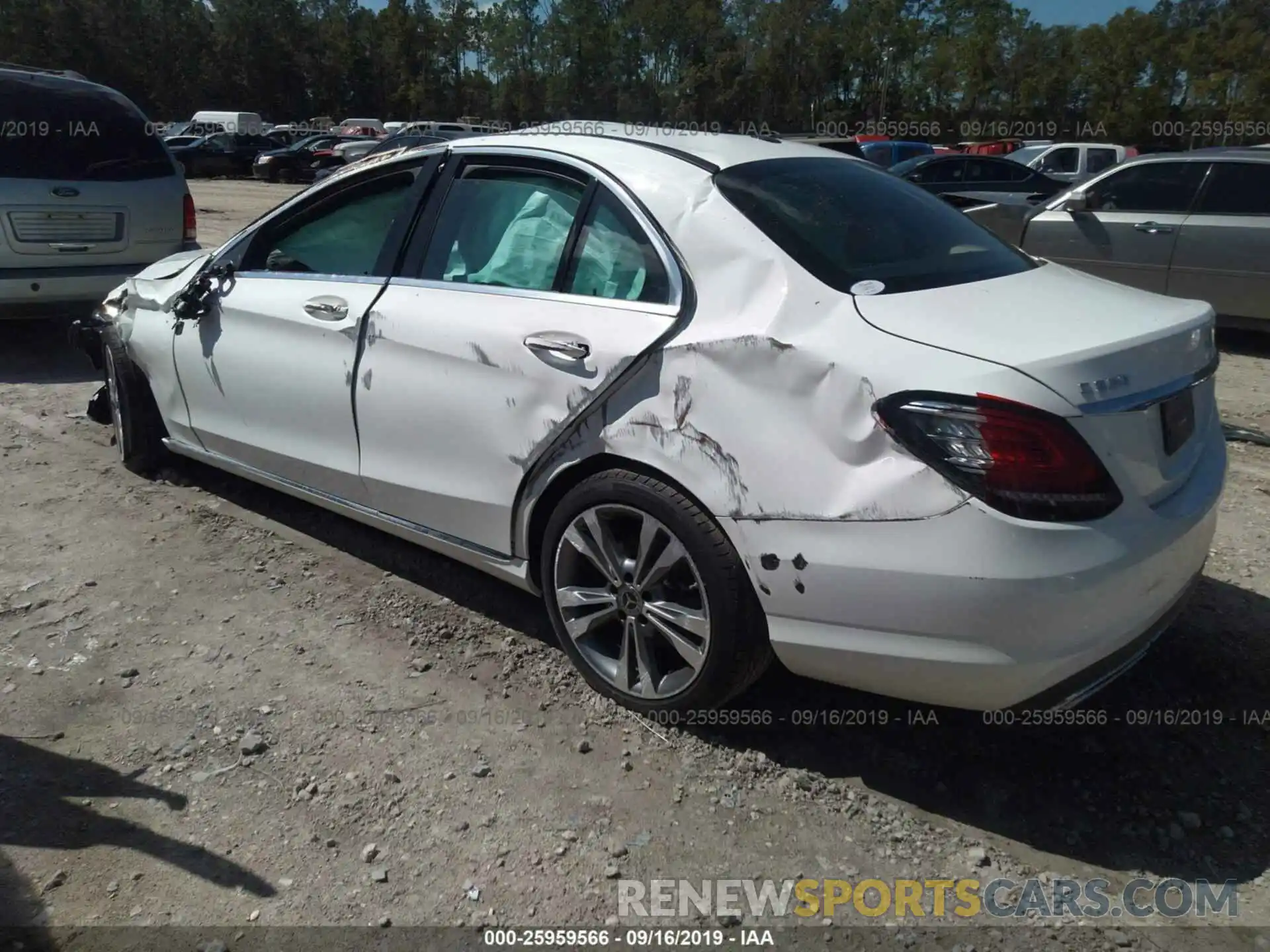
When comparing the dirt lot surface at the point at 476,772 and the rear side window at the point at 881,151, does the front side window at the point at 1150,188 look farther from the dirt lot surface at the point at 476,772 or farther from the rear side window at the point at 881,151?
the rear side window at the point at 881,151

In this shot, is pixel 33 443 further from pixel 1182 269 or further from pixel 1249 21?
pixel 1249 21

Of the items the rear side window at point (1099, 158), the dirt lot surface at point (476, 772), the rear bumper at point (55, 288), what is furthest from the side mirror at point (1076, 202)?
the rear side window at point (1099, 158)

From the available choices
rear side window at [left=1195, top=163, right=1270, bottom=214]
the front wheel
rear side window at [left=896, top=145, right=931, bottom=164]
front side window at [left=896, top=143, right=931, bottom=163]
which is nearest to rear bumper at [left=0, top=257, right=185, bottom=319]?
the front wheel

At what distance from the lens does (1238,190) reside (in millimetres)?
7801

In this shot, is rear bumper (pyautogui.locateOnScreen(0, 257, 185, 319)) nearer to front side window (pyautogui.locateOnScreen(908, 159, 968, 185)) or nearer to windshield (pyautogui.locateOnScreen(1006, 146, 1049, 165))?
front side window (pyautogui.locateOnScreen(908, 159, 968, 185))

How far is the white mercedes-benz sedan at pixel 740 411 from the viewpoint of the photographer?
2289mm

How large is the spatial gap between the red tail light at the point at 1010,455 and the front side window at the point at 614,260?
91 centimetres

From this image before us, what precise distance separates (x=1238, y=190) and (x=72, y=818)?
867 cm

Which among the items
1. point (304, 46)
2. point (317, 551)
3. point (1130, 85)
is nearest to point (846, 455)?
point (317, 551)

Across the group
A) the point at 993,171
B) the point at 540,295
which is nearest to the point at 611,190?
the point at 540,295

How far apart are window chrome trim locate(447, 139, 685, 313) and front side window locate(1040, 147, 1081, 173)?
775 inches

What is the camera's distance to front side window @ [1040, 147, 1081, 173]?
66.8ft

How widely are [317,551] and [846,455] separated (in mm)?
2614

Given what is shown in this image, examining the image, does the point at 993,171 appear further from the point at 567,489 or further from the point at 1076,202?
the point at 567,489
